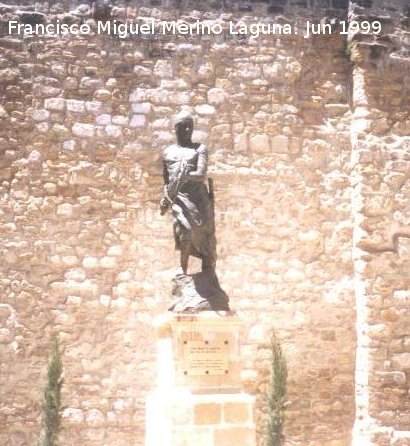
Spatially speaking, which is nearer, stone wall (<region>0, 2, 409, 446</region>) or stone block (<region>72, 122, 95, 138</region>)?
stone wall (<region>0, 2, 409, 446</region>)

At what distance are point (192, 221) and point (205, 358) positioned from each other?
1135 millimetres

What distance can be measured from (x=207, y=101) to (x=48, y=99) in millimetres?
1852

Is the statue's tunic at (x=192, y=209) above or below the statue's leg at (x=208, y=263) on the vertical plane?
above

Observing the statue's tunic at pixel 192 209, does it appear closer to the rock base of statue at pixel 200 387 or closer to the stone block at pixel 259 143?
the rock base of statue at pixel 200 387

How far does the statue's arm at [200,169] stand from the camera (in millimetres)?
5613

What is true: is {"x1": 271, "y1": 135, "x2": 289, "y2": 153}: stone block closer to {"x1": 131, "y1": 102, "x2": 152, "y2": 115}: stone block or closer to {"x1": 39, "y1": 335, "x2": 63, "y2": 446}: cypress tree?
{"x1": 131, "y1": 102, "x2": 152, "y2": 115}: stone block

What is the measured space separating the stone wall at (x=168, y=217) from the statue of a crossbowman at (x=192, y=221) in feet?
6.11

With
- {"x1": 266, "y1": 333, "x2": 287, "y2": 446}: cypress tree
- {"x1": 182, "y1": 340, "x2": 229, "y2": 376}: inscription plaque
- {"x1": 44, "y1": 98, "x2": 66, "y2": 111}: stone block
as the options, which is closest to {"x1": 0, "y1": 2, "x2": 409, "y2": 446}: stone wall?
{"x1": 44, "y1": 98, "x2": 66, "y2": 111}: stone block

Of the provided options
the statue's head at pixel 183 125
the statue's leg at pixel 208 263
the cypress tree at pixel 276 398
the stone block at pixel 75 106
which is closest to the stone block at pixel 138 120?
the stone block at pixel 75 106

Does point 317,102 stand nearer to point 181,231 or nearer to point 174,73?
point 174,73

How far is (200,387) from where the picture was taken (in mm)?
5266

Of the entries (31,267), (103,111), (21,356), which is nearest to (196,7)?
(103,111)

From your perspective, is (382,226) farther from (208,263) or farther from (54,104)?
(54,104)

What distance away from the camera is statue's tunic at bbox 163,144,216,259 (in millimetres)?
5590
